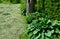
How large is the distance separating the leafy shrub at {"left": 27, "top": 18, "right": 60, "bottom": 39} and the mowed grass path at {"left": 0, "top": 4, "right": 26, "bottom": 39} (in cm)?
75

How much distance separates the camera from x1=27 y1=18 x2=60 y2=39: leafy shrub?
7.26 m

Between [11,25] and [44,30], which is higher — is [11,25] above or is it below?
below

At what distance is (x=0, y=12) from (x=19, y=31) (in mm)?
4098

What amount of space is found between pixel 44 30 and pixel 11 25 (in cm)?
255

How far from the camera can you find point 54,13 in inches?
380

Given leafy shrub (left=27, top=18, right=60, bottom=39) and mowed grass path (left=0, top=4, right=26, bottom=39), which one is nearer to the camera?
leafy shrub (left=27, top=18, right=60, bottom=39)

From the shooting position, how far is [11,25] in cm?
948

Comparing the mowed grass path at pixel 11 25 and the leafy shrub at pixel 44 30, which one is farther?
the mowed grass path at pixel 11 25

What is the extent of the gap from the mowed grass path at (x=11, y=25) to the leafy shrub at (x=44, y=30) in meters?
0.75

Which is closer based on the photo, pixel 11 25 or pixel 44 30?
pixel 44 30

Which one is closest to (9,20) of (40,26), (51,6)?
(51,6)

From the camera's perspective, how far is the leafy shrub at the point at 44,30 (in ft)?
23.8

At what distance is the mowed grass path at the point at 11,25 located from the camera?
323 inches

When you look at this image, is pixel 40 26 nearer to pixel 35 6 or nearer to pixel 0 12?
pixel 35 6
